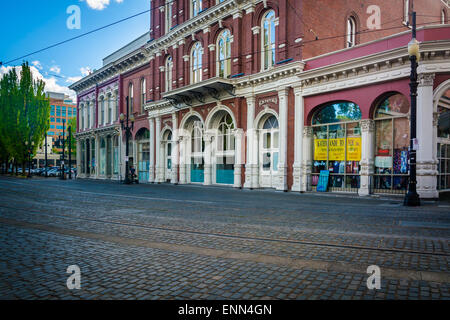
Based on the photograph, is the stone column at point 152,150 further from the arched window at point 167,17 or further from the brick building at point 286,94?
the arched window at point 167,17

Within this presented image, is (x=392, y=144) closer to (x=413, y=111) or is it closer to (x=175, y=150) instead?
(x=413, y=111)

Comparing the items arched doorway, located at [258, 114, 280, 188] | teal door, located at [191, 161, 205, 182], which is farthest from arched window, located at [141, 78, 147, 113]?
arched doorway, located at [258, 114, 280, 188]

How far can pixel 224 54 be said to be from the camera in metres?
23.2

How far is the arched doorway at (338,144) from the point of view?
1615 cm

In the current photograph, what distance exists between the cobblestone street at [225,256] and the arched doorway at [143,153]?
22719mm

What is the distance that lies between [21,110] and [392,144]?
46072 mm

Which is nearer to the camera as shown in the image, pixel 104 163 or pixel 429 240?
pixel 429 240

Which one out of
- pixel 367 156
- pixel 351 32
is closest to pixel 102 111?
pixel 351 32

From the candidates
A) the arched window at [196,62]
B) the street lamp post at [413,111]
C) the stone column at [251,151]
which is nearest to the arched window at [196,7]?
the arched window at [196,62]

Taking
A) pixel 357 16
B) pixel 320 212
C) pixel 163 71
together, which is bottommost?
pixel 320 212

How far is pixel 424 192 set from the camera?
515 inches
